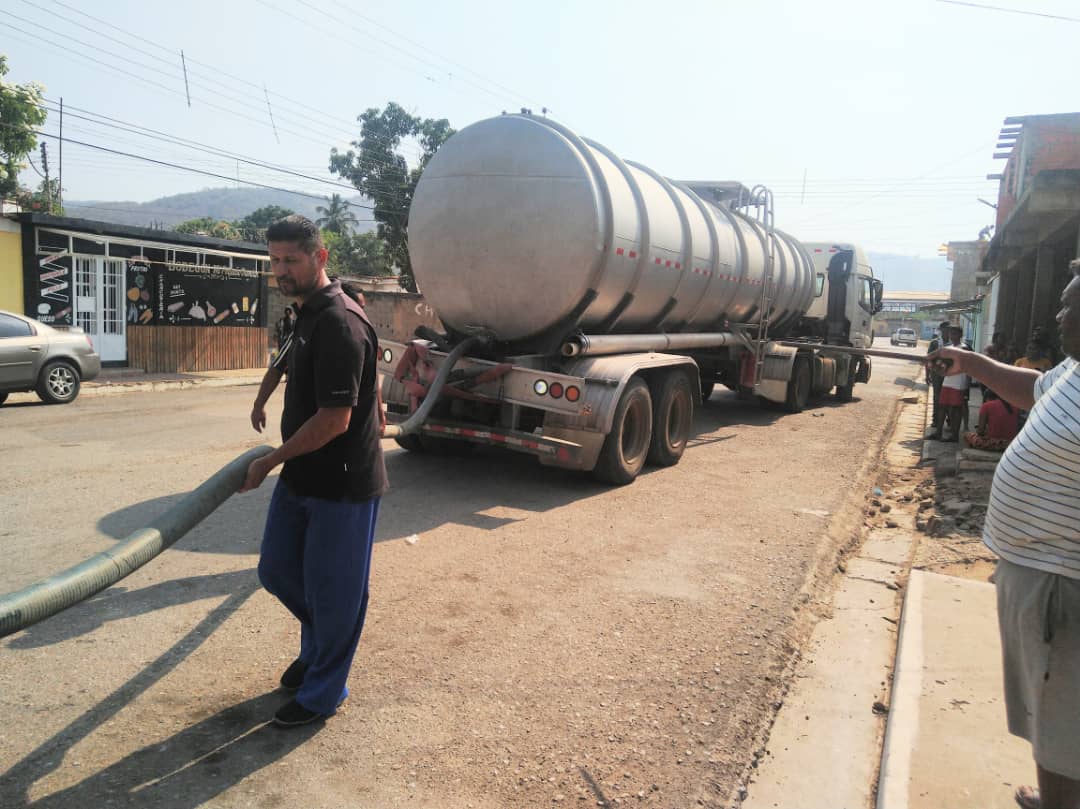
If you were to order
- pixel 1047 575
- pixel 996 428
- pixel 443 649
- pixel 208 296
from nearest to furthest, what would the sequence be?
pixel 1047 575 < pixel 443 649 < pixel 996 428 < pixel 208 296

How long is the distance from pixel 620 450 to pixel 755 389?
19.5ft

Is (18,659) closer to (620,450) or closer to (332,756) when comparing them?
(332,756)

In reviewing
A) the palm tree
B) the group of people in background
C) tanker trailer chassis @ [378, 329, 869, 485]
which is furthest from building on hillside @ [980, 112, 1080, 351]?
the palm tree

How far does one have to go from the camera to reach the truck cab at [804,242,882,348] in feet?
52.4

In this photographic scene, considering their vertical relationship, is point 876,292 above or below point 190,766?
above

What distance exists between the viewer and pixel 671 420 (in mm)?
8664

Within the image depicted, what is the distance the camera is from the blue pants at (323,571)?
9.82 ft

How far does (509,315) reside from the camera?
7316 mm

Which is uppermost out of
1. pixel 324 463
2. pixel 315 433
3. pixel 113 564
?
pixel 315 433

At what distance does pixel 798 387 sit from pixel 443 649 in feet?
37.1

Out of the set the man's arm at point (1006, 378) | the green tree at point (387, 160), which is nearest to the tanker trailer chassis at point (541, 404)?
the man's arm at point (1006, 378)

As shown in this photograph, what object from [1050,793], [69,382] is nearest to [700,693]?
[1050,793]

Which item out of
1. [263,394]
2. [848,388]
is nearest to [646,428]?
[263,394]

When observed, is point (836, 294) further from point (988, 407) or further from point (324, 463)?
point (324, 463)
